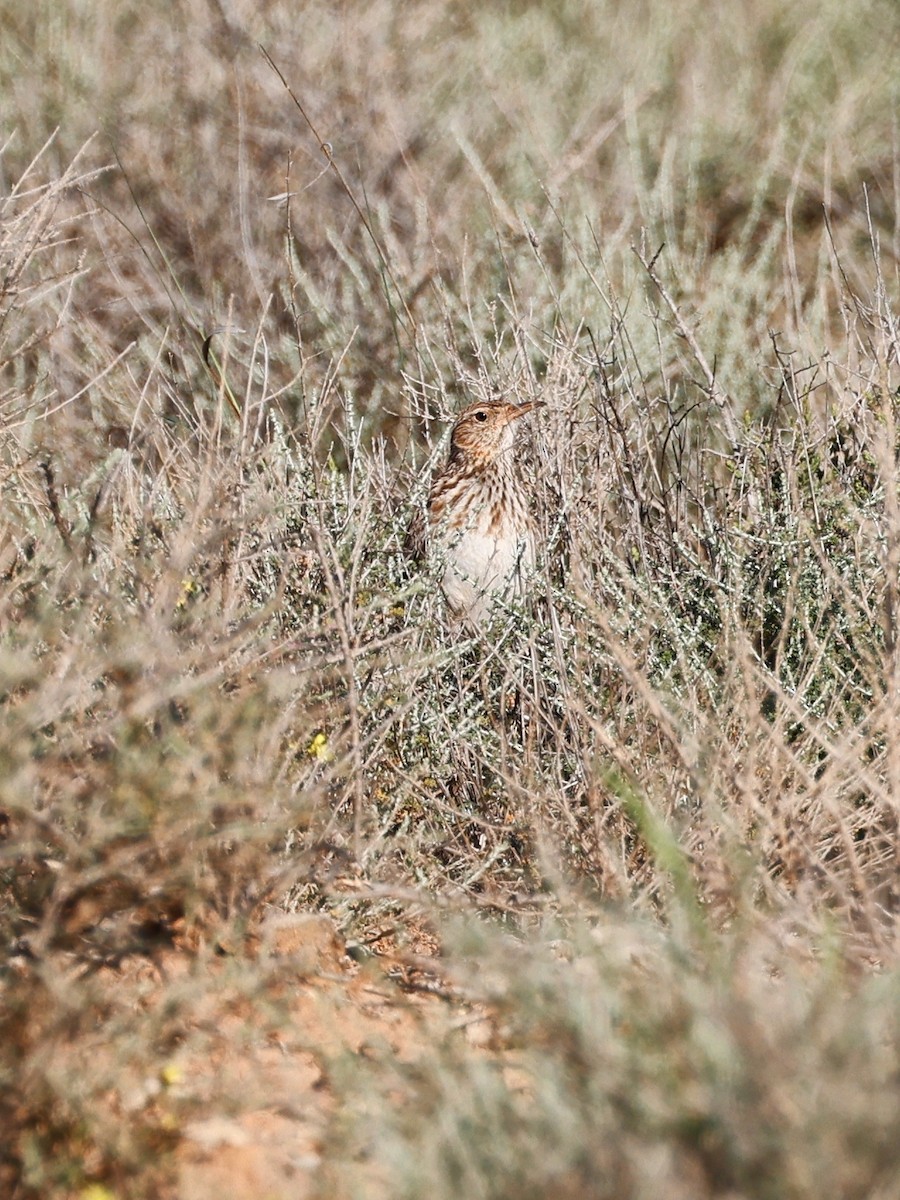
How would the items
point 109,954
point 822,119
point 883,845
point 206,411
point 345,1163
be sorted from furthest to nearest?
1. point 822,119
2. point 206,411
3. point 883,845
4. point 109,954
5. point 345,1163

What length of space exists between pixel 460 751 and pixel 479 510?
45.3 inches

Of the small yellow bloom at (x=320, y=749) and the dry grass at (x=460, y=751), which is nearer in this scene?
the dry grass at (x=460, y=751)

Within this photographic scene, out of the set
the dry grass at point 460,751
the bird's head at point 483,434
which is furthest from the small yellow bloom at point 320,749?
the bird's head at point 483,434

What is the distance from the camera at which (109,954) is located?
2.74 meters

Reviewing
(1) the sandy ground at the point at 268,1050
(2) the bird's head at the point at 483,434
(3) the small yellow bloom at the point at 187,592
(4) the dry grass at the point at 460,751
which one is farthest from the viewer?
(2) the bird's head at the point at 483,434

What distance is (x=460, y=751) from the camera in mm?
3770

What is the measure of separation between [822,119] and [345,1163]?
7136mm

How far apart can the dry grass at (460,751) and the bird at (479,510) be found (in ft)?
0.39

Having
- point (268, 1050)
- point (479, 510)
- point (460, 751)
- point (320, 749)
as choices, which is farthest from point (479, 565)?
point (268, 1050)

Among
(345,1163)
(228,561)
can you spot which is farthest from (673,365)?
(345,1163)

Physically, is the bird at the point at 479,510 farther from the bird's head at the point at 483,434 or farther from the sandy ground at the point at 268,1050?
the sandy ground at the point at 268,1050

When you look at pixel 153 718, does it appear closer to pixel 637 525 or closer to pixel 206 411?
pixel 637 525

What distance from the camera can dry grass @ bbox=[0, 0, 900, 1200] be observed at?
2.12 metres

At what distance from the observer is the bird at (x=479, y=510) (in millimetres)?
4539
